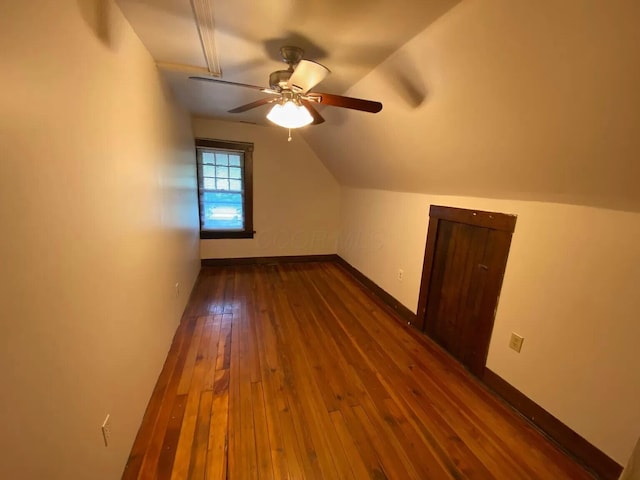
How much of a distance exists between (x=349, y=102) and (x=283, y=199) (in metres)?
3.00

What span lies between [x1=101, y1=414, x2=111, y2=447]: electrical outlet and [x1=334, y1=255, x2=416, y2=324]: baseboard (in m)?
2.52

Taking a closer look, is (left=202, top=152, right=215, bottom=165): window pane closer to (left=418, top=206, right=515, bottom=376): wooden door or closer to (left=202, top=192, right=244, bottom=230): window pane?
(left=202, top=192, right=244, bottom=230): window pane

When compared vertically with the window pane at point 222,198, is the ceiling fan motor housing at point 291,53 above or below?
above

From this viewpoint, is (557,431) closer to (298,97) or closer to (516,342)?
(516,342)

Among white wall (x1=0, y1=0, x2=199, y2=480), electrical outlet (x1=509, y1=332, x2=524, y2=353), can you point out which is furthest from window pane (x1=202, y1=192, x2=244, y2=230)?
electrical outlet (x1=509, y1=332, x2=524, y2=353)

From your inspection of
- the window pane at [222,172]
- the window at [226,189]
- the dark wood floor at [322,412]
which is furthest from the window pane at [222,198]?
the dark wood floor at [322,412]

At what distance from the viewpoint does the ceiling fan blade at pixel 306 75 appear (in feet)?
4.18

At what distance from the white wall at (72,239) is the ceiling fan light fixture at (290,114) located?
808 mm

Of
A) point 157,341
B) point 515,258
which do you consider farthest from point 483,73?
point 157,341

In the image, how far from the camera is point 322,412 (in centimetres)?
170

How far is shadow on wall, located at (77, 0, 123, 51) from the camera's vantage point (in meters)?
1.03

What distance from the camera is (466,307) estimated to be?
225 cm

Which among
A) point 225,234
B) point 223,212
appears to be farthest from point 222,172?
point 225,234

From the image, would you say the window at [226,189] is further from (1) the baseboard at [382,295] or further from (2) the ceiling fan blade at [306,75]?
(2) the ceiling fan blade at [306,75]
